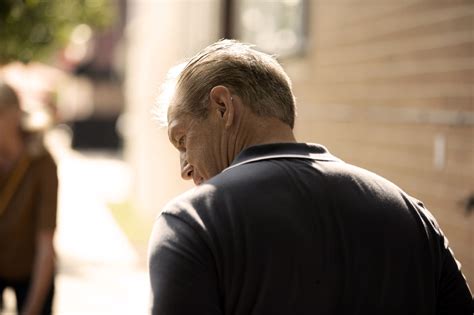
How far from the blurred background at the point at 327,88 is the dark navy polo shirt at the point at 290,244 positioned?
7.43ft

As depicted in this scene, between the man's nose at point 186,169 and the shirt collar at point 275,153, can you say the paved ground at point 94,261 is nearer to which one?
the man's nose at point 186,169

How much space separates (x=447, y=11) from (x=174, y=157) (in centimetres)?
1030

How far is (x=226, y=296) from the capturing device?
2078 millimetres

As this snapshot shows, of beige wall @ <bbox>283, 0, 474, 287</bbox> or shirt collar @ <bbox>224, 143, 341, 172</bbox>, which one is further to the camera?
beige wall @ <bbox>283, 0, 474, 287</bbox>

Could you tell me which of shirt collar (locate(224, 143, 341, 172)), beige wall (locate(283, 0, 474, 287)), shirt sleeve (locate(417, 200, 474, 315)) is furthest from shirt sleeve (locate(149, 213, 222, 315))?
beige wall (locate(283, 0, 474, 287))

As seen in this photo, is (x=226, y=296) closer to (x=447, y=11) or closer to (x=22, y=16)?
(x=447, y=11)

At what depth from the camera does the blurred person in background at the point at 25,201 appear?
436cm

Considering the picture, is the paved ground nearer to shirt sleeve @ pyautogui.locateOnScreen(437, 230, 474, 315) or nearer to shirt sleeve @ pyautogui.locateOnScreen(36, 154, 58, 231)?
shirt sleeve @ pyautogui.locateOnScreen(36, 154, 58, 231)

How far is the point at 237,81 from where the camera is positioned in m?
2.21

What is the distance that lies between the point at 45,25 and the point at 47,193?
4.99 m

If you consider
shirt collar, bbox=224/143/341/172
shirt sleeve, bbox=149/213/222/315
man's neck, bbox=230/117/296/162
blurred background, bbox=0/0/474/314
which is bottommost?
blurred background, bbox=0/0/474/314

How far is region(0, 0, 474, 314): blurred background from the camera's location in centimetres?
553

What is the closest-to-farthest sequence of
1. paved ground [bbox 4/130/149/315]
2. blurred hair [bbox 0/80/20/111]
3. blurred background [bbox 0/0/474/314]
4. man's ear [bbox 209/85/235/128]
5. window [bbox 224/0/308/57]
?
man's ear [bbox 209/85/235/128]
blurred hair [bbox 0/80/20/111]
blurred background [bbox 0/0/474/314]
window [bbox 224/0/308/57]
paved ground [bbox 4/130/149/315]

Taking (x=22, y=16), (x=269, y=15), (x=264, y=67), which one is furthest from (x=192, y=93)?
(x=269, y=15)
